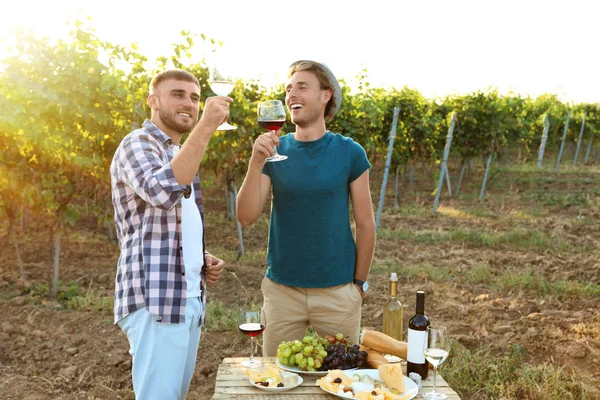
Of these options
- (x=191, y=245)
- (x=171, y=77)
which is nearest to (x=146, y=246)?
(x=191, y=245)

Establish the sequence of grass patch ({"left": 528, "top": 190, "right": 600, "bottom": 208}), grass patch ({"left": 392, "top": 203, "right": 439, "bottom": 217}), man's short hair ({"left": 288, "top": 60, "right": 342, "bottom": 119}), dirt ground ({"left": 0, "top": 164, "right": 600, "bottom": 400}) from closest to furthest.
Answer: man's short hair ({"left": 288, "top": 60, "right": 342, "bottom": 119})
dirt ground ({"left": 0, "top": 164, "right": 600, "bottom": 400})
grass patch ({"left": 392, "top": 203, "right": 439, "bottom": 217})
grass patch ({"left": 528, "top": 190, "right": 600, "bottom": 208})

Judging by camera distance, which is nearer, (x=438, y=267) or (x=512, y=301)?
(x=512, y=301)

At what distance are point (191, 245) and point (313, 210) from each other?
581mm

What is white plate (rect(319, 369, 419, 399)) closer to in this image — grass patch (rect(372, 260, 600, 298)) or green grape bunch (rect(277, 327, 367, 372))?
green grape bunch (rect(277, 327, 367, 372))

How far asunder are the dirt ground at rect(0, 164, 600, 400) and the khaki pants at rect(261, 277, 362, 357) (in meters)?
1.38

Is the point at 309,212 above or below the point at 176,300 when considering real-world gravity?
above

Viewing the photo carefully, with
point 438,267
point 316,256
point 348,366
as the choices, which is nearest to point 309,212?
Answer: point 316,256

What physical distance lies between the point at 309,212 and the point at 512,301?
139 inches

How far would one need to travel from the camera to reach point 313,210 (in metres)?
2.55

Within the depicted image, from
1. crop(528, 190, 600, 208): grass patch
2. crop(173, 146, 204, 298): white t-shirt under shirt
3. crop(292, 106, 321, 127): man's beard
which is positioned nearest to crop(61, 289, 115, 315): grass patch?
crop(173, 146, 204, 298): white t-shirt under shirt

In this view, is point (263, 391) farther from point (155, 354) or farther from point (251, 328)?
point (155, 354)

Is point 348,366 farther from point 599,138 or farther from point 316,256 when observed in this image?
point 599,138

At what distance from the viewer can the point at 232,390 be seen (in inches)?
78.3

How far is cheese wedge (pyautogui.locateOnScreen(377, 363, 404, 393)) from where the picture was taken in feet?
6.38
